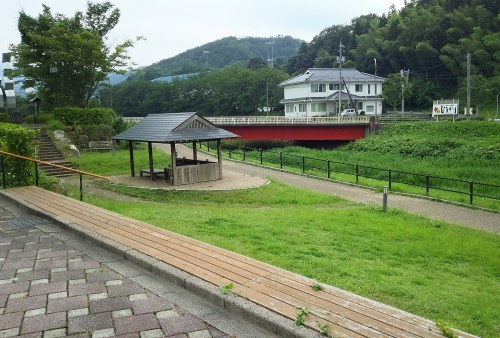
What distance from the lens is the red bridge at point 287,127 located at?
40.5m

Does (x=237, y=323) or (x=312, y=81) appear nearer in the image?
(x=237, y=323)

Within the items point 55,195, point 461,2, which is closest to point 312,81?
point 461,2

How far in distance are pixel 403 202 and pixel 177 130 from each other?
8969 millimetres

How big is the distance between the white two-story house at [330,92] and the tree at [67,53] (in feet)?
112

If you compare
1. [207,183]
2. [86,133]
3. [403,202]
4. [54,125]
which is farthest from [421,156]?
[54,125]

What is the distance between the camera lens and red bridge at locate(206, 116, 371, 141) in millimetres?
40500

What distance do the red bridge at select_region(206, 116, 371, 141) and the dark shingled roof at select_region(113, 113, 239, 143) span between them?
69.3ft

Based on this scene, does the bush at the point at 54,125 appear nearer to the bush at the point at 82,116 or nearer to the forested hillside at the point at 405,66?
the bush at the point at 82,116

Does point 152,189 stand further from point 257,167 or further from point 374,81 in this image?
point 374,81

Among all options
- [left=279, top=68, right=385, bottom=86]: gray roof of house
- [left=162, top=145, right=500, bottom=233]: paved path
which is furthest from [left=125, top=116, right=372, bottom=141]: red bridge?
[left=279, top=68, right=385, bottom=86]: gray roof of house

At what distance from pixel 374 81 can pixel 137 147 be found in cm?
4335

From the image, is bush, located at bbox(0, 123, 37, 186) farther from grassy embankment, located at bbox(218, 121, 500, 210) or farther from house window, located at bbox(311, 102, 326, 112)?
house window, located at bbox(311, 102, 326, 112)

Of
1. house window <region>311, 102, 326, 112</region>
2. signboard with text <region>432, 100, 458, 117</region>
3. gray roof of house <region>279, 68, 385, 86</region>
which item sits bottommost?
signboard with text <region>432, 100, 458, 117</region>

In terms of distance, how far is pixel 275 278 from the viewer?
16.2 ft
